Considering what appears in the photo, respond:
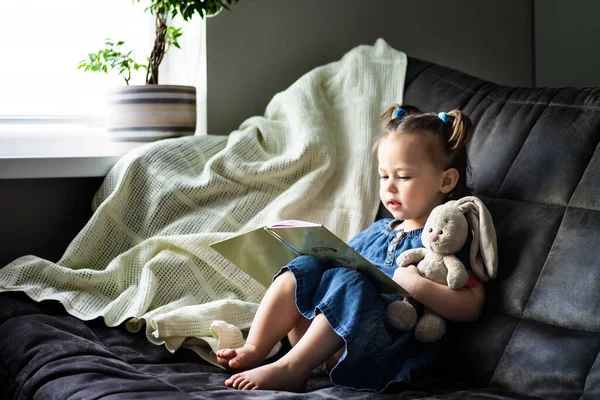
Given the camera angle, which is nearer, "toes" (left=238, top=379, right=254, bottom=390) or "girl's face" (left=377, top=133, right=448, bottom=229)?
"toes" (left=238, top=379, right=254, bottom=390)

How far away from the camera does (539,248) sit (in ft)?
4.44

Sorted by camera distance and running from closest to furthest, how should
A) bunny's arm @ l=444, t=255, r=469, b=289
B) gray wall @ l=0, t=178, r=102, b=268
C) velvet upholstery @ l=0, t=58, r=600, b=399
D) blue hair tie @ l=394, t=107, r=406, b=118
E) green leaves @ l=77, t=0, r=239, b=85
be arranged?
velvet upholstery @ l=0, t=58, r=600, b=399
bunny's arm @ l=444, t=255, r=469, b=289
blue hair tie @ l=394, t=107, r=406, b=118
gray wall @ l=0, t=178, r=102, b=268
green leaves @ l=77, t=0, r=239, b=85

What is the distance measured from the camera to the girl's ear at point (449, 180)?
149 centimetres

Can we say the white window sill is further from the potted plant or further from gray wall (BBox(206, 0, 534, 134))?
gray wall (BBox(206, 0, 534, 134))

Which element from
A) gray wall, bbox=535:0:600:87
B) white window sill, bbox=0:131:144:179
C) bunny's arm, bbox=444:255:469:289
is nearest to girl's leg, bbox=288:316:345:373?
bunny's arm, bbox=444:255:469:289

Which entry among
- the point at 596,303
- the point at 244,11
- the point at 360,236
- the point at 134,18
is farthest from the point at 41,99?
the point at 596,303

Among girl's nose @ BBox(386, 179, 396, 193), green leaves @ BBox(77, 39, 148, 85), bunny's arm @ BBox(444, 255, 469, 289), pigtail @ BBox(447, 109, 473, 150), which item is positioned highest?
green leaves @ BBox(77, 39, 148, 85)

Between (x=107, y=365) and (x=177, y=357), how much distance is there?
21 cm

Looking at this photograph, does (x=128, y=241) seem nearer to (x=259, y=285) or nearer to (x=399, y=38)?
(x=259, y=285)

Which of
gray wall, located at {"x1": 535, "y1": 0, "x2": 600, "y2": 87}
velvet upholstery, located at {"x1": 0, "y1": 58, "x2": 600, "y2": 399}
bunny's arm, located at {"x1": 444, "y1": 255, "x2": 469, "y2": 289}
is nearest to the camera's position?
velvet upholstery, located at {"x1": 0, "y1": 58, "x2": 600, "y2": 399}

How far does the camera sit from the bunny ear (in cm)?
135

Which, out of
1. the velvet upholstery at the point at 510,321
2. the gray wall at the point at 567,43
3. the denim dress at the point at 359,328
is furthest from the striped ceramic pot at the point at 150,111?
the gray wall at the point at 567,43

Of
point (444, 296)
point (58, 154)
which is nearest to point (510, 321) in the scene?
point (444, 296)

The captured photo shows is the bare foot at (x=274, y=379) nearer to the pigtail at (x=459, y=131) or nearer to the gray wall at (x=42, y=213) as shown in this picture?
the pigtail at (x=459, y=131)
